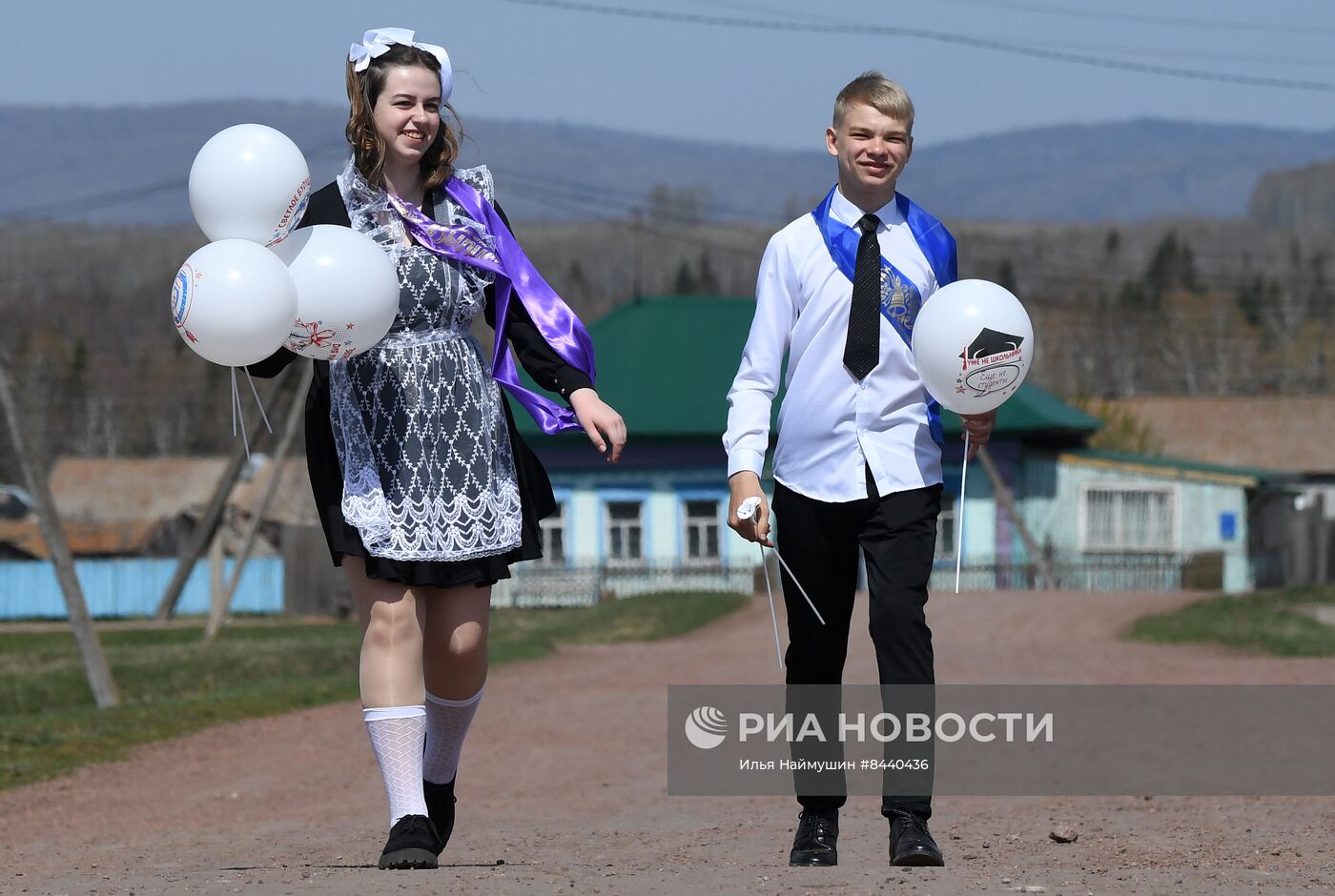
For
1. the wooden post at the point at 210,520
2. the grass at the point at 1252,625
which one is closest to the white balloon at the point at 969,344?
the grass at the point at 1252,625

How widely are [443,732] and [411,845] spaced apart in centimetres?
52

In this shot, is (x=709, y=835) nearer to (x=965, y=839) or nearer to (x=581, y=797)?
Answer: (x=965, y=839)

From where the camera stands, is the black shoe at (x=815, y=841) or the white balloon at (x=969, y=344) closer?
the white balloon at (x=969, y=344)

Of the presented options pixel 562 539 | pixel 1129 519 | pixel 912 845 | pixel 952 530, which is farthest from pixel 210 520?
pixel 912 845

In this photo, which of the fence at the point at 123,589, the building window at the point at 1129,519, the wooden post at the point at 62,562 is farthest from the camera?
the fence at the point at 123,589

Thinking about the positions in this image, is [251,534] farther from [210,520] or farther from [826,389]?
[826,389]

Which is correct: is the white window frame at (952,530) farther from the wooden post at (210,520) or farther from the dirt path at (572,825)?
the dirt path at (572,825)

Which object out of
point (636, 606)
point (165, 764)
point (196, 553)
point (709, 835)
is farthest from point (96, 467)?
point (709, 835)

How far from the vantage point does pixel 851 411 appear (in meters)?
5.28

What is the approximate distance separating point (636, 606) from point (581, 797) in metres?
16.9

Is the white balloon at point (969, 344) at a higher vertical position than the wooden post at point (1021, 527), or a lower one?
higher

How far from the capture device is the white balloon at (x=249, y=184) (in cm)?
499

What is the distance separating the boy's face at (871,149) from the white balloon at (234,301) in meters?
1.56

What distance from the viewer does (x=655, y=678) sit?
55.0 ft
